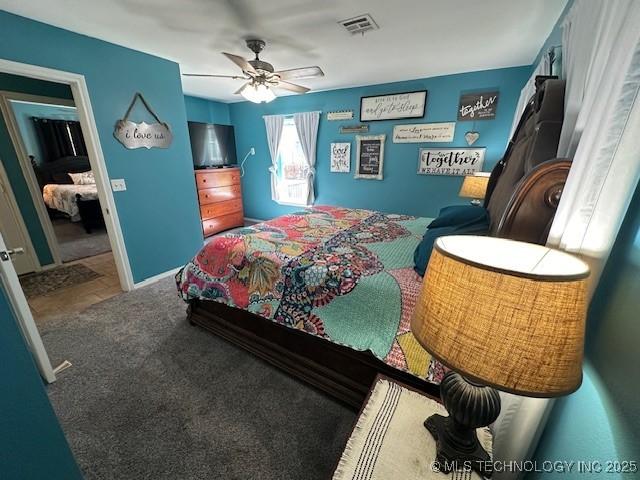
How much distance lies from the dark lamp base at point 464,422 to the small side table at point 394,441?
0.03 metres

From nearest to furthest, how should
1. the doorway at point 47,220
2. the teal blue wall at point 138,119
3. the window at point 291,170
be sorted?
the teal blue wall at point 138,119, the doorway at point 47,220, the window at point 291,170

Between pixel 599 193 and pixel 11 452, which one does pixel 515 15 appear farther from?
pixel 11 452

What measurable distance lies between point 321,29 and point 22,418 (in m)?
2.68

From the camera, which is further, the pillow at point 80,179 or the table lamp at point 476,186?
the pillow at point 80,179

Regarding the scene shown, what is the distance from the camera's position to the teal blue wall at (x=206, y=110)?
14.3ft

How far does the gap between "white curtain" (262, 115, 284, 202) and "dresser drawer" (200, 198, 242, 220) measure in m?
0.81

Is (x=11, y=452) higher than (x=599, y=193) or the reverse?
the reverse

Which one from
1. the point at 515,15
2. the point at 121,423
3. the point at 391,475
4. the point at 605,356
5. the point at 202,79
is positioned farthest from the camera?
the point at 202,79

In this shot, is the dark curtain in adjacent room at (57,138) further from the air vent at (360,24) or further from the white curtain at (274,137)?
the air vent at (360,24)

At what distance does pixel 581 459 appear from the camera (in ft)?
1.99

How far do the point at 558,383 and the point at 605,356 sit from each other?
0.81 ft

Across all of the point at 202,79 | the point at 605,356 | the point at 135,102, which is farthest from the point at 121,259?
the point at 605,356

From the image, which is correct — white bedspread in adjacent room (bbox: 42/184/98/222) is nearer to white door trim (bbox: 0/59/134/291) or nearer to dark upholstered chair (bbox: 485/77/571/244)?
white door trim (bbox: 0/59/134/291)

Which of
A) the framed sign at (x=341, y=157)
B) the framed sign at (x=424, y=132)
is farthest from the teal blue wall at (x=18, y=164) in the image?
the framed sign at (x=424, y=132)
